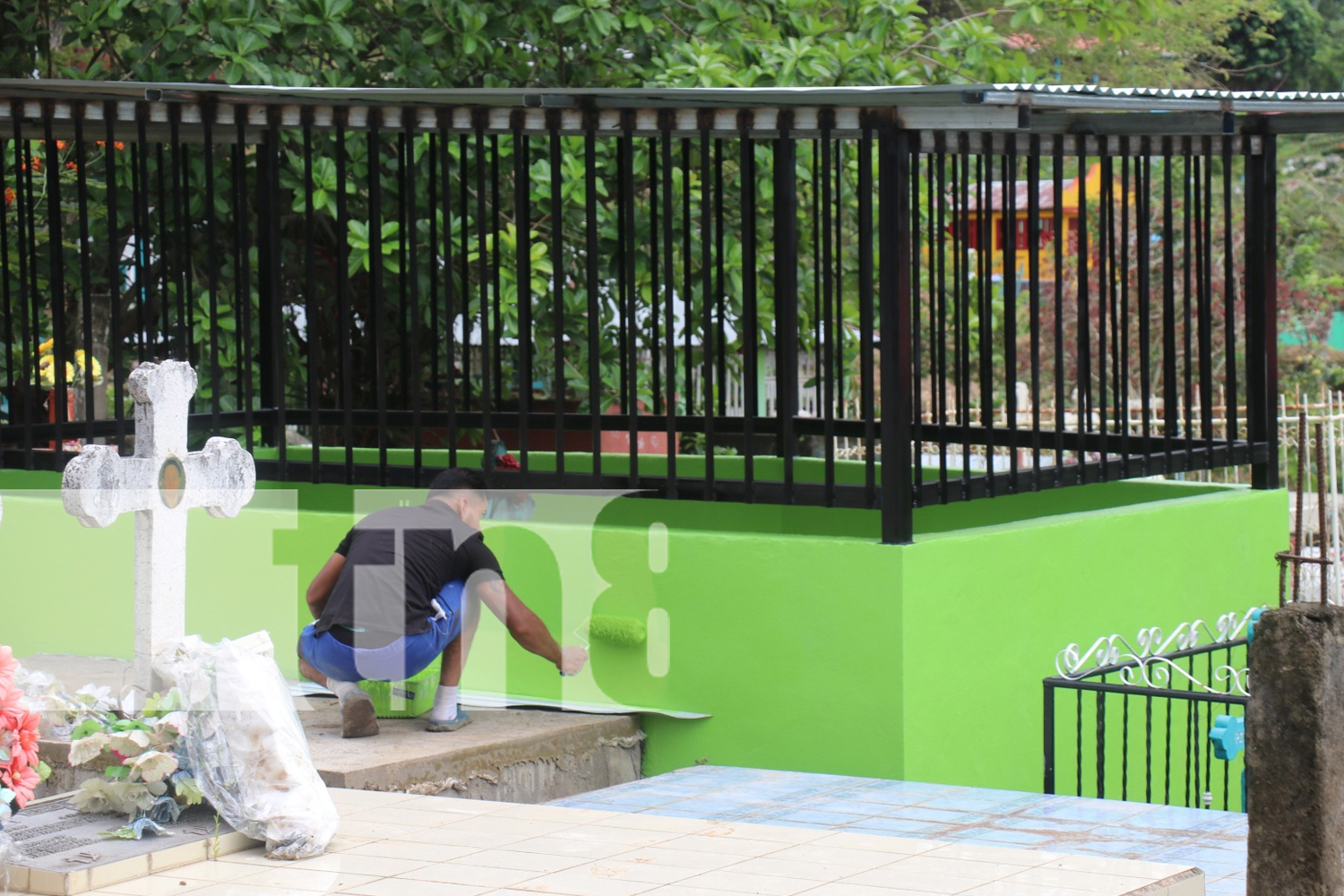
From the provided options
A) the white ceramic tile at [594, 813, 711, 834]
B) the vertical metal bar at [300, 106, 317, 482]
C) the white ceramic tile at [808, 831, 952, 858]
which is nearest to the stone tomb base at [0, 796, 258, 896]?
the white ceramic tile at [594, 813, 711, 834]

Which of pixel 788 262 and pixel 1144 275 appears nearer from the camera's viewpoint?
pixel 788 262

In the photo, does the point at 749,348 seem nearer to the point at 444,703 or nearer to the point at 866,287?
the point at 866,287

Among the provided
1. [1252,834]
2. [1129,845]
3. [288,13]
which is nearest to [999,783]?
[1129,845]

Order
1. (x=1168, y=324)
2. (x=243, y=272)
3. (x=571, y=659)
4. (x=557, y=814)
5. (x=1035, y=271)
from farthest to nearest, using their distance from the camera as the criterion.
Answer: (x=1168, y=324) → (x=243, y=272) → (x=1035, y=271) → (x=571, y=659) → (x=557, y=814)

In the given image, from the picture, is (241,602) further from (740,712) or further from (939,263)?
(939,263)

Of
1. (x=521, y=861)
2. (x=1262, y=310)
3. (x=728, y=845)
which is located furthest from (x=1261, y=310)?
(x=521, y=861)

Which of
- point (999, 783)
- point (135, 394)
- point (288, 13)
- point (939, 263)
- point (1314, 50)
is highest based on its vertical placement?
point (1314, 50)

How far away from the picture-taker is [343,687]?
702cm

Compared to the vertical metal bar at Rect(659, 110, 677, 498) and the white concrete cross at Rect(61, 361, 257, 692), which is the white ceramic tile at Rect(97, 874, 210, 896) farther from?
the vertical metal bar at Rect(659, 110, 677, 498)

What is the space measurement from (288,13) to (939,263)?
537 cm

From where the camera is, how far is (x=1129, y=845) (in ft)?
19.5

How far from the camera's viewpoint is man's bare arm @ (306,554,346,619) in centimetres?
709

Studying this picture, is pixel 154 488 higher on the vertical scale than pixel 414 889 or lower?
higher

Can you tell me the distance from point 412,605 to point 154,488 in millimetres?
1331
